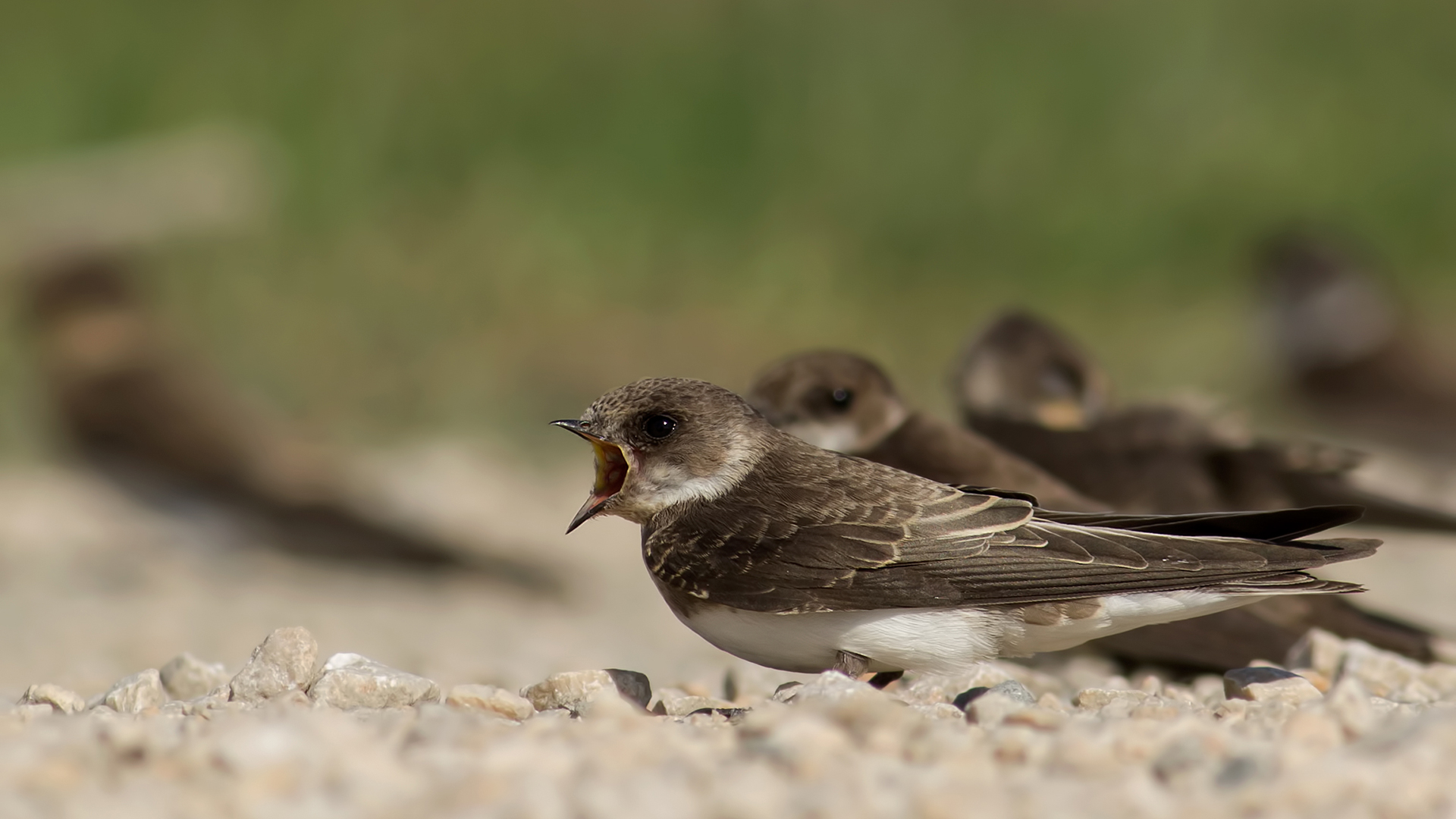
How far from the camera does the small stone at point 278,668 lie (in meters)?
3.71

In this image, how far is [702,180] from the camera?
1140 cm

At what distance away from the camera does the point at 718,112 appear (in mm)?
11750

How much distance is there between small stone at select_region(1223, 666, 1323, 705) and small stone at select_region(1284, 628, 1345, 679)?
0.55m

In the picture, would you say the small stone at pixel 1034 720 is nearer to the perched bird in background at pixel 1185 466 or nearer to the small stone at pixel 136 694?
the small stone at pixel 136 694

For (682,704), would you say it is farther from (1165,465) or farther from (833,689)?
(1165,465)

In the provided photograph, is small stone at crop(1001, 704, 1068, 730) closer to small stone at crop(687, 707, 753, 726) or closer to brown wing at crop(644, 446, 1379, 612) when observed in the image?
small stone at crop(687, 707, 753, 726)

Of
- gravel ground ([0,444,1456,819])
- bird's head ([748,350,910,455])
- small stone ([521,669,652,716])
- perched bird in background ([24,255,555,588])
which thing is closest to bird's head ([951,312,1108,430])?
bird's head ([748,350,910,455])

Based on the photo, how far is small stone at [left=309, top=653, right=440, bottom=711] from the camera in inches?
143

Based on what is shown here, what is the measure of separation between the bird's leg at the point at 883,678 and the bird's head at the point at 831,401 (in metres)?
1.52

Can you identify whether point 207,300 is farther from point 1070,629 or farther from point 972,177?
point 1070,629

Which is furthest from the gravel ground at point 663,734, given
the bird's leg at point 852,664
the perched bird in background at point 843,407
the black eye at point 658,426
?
the perched bird in background at point 843,407

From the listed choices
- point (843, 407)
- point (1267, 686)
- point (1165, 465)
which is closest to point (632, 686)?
point (1267, 686)

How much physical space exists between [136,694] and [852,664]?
149cm

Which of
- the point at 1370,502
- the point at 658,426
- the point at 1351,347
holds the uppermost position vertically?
the point at 1351,347
